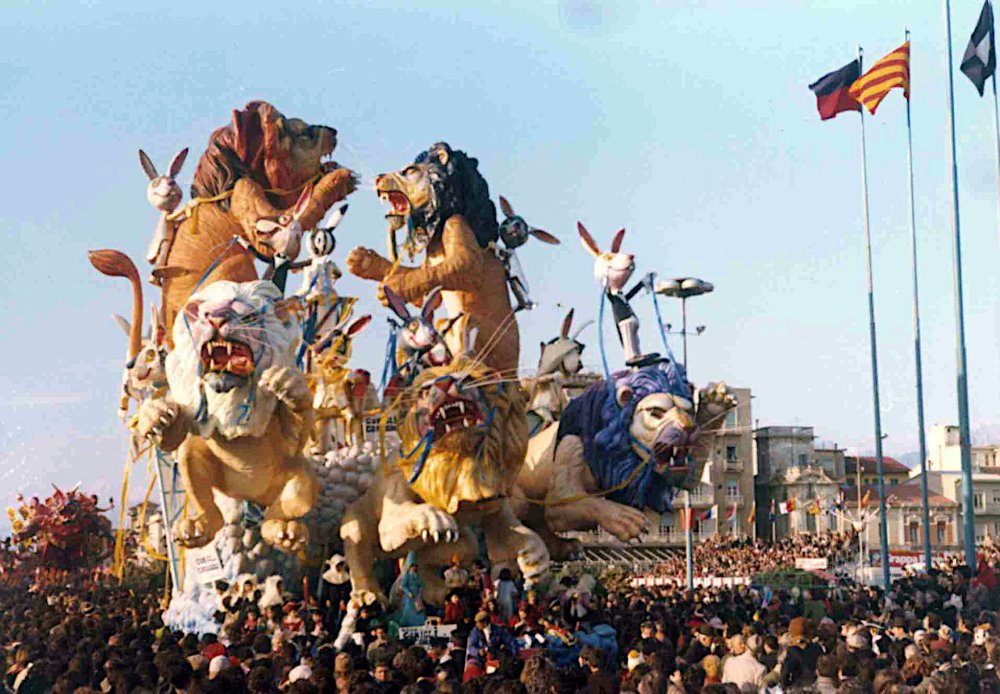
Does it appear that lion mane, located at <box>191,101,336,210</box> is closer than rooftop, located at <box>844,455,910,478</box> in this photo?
Yes

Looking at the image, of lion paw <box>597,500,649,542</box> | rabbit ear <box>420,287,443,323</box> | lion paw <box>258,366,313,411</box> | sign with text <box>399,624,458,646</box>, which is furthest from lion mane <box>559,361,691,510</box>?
lion paw <box>258,366,313,411</box>

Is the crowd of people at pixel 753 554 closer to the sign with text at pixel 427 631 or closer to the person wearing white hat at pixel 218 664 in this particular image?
the sign with text at pixel 427 631

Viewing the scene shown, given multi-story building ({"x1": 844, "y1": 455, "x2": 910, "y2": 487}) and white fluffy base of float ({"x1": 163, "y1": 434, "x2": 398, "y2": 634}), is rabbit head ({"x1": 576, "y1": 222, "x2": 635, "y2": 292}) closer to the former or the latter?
white fluffy base of float ({"x1": 163, "y1": 434, "x2": 398, "y2": 634})

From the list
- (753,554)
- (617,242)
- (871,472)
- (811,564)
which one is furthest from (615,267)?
(871,472)

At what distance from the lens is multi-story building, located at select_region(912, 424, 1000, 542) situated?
50406 millimetres

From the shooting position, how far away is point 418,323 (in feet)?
55.3

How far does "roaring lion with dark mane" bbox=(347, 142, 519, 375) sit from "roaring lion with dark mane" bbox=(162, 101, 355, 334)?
147 cm

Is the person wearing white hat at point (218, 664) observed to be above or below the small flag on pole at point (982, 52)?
below

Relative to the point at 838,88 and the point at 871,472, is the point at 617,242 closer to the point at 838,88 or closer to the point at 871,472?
the point at 838,88

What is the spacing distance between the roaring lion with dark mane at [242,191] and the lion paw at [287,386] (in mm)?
5150

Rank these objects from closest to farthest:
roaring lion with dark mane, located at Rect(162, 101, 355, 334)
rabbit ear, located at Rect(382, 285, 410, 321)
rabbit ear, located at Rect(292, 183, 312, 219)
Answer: rabbit ear, located at Rect(382, 285, 410, 321)
rabbit ear, located at Rect(292, 183, 312, 219)
roaring lion with dark mane, located at Rect(162, 101, 355, 334)

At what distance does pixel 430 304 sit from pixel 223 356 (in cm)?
382

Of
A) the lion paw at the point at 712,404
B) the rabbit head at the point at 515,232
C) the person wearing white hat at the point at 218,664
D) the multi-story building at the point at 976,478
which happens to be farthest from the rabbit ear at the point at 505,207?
the multi-story building at the point at 976,478

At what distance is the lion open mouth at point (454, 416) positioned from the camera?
583 inches
